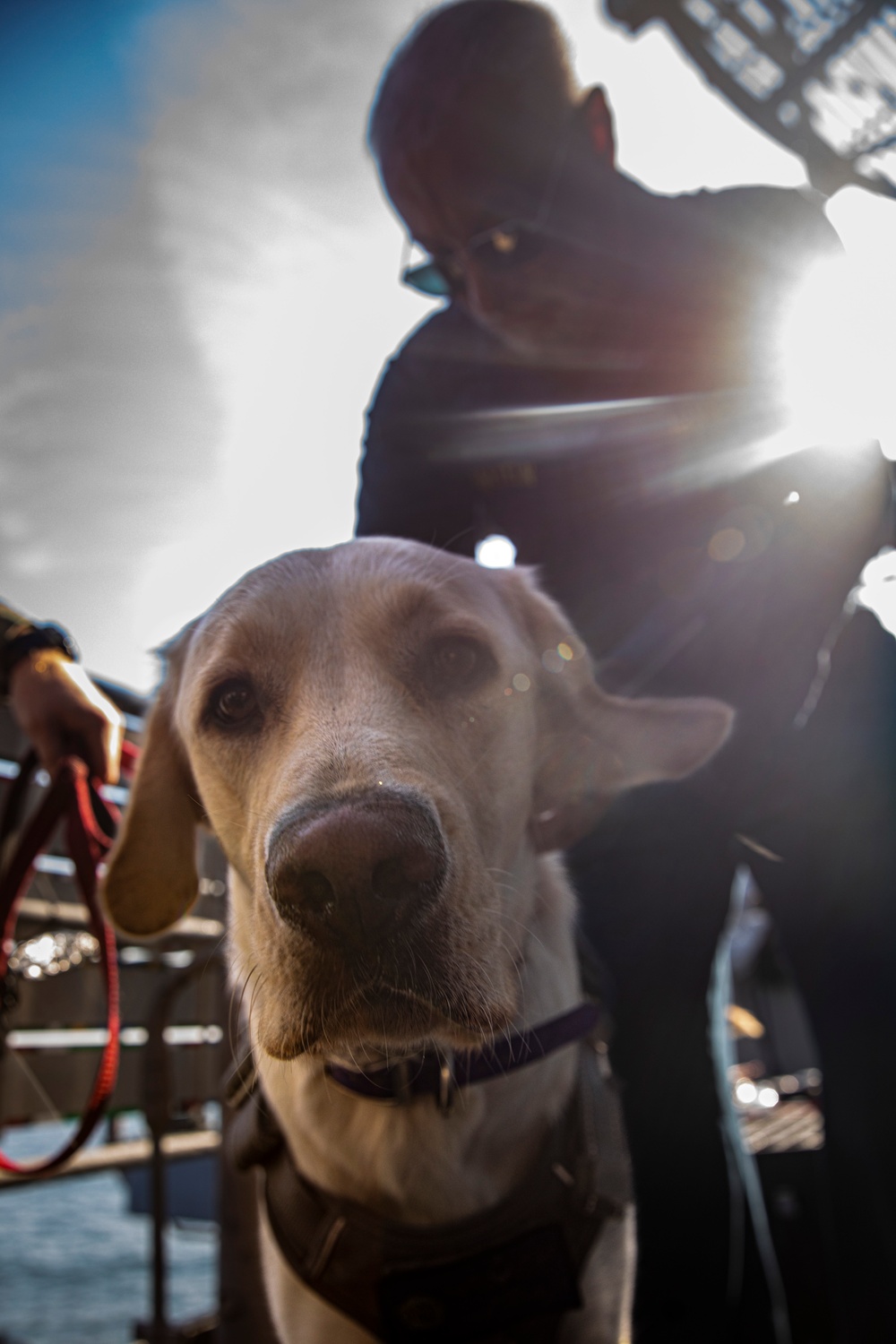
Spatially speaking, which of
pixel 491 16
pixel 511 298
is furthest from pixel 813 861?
pixel 491 16

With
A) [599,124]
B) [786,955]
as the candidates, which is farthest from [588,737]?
[599,124]

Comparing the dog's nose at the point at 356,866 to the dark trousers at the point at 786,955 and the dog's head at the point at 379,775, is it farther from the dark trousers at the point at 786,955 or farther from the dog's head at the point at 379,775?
the dark trousers at the point at 786,955

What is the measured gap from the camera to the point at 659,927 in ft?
6.15

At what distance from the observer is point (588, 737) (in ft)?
5.24

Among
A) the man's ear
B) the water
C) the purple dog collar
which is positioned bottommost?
the water

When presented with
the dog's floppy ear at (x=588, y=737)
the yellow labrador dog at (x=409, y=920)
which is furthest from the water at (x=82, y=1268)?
the dog's floppy ear at (x=588, y=737)

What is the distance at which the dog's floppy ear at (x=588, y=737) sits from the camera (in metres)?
1.49

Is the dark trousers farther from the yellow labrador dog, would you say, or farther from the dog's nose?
the dog's nose

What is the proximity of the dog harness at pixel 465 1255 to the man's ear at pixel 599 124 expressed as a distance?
2.26 meters

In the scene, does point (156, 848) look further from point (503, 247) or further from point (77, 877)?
point (503, 247)

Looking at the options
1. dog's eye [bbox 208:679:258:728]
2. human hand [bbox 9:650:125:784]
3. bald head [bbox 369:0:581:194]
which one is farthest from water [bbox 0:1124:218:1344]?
bald head [bbox 369:0:581:194]

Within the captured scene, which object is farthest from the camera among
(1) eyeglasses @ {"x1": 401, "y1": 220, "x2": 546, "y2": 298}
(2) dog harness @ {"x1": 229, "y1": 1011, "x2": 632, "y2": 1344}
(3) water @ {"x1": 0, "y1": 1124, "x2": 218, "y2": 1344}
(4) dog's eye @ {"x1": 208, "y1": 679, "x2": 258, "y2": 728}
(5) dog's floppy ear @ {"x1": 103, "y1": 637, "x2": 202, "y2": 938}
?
(3) water @ {"x1": 0, "y1": 1124, "x2": 218, "y2": 1344}

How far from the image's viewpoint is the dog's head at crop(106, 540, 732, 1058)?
88cm

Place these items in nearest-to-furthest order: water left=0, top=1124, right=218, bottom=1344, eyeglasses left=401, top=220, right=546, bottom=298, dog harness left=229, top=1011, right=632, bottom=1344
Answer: dog harness left=229, top=1011, right=632, bottom=1344
eyeglasses left=401, top=220, right=546, bottom=298
water left=0, top=1124, right=218, bottom=1344
